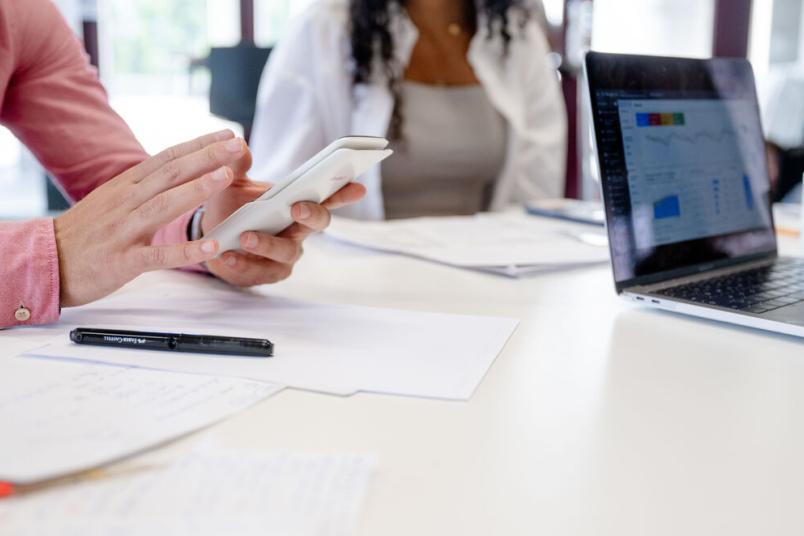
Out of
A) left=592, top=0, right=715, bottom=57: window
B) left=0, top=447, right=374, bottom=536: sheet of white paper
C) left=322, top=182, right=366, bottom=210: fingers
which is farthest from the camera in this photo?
left=592, top=0, right=715, bottom=57: window

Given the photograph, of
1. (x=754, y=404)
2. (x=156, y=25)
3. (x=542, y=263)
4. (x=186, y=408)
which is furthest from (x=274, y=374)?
(x=156, y=25)

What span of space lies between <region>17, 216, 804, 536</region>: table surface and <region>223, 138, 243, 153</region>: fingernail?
231mm

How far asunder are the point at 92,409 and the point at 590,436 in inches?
11.1

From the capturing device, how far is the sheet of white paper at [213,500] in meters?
0.32

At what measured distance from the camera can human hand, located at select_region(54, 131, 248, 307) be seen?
613mm

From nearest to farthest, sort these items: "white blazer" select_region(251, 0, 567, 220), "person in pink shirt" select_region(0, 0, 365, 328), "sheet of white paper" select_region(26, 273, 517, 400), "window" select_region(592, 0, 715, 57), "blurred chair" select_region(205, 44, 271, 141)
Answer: "sheet of white paper" select_region(26, 273, 517, 400), "person in pink shirt" select_region(0, 0, 365, 328), "white blazer" select_region(251, 0, 567, 220), "blurred chair" select_region(205, 44, 271, 141), "window" select_region(592, 0, 715, 57)

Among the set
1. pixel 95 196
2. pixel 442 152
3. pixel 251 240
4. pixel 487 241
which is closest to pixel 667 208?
pixel 487 241

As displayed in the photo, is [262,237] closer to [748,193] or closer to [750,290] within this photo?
[750,290]

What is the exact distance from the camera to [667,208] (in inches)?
30.4

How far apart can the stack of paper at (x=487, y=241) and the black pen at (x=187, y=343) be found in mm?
402

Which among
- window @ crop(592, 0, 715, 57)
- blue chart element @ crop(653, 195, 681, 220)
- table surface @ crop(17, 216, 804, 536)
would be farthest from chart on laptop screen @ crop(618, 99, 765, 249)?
window @ crop(592, 0, 715, 57)

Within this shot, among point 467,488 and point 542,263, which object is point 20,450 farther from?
point 542,263

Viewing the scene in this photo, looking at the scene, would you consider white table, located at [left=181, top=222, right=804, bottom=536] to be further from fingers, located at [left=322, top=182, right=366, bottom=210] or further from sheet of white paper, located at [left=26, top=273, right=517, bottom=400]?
fingers, located at [left=322, top=182, right=366, bottom=210]

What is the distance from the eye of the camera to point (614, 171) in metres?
0.72
